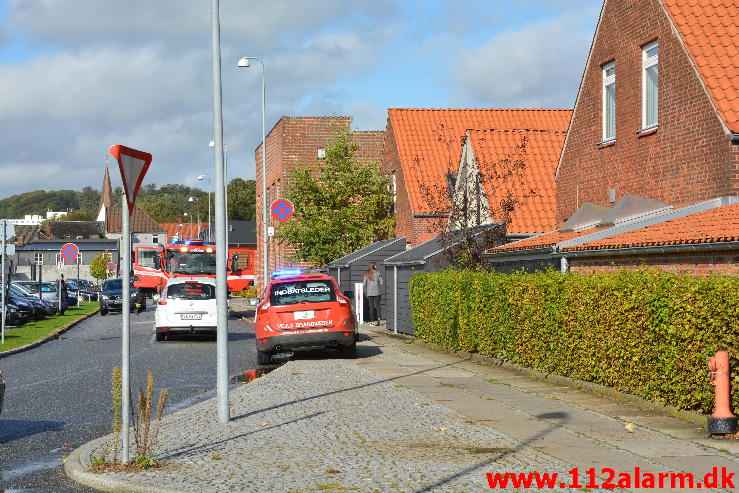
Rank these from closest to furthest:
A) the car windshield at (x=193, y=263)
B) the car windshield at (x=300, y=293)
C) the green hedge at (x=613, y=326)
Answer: the green hedge at (x=613, y=326)
the car windshield at (x=300, y=293)
the car windshield at (x=193, y=263)

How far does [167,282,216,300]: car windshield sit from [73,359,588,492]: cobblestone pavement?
14229mm

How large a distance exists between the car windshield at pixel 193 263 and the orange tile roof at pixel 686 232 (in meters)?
27.2

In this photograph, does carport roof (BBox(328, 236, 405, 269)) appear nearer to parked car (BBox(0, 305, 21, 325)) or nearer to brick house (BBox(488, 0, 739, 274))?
parked car (BBox(0, 305, 21, 325))

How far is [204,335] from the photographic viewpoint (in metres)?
32.0

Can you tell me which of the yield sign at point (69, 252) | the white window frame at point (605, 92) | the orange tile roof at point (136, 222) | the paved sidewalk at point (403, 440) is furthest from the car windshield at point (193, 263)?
the orange tile roof at point (136, 222)

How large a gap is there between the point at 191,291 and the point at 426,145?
46.7 ft

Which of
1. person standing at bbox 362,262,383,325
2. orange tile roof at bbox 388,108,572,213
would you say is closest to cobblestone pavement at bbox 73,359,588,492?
person standing at bbox 362,262,383,325

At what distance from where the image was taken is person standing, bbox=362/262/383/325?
32.1 metres

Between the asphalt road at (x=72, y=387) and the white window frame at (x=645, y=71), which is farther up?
the white window frame at (x=645, y=71)

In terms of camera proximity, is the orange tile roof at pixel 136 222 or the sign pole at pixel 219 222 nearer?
the sign pole at pixel 219 222

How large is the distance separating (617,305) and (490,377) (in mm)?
3976

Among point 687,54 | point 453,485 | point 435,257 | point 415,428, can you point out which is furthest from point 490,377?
point 435,257

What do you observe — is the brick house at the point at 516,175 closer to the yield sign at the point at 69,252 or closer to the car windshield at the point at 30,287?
the yield sign at the point at 69,252

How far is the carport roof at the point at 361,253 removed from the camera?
38031 mm
